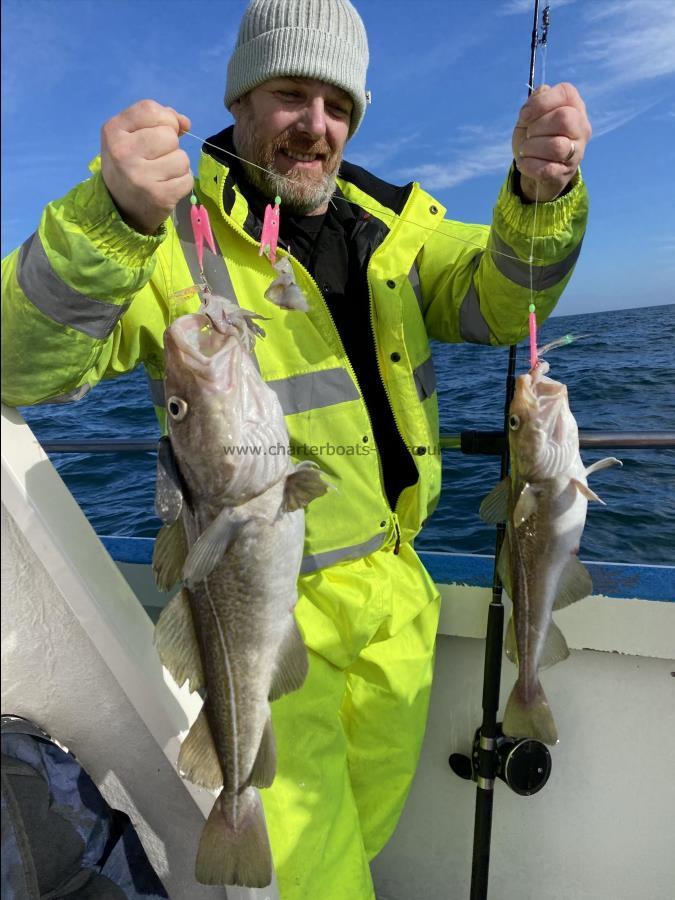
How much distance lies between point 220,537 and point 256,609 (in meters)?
0.26

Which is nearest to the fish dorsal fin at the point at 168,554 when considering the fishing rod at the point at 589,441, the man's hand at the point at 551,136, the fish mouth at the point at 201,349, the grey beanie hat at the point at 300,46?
the fish mouth at the point at 201,349

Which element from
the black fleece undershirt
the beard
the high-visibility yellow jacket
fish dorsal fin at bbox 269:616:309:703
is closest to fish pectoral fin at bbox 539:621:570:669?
the high-visibility yellow jacket

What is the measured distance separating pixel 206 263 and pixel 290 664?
139cm

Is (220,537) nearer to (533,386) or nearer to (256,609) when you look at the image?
(256,609)

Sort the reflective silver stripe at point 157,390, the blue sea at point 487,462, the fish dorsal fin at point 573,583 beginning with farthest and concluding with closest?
the blue sea at point 487,462 < the reflective silver stripe at point 157,390 < the fish dorsal fin at point 573,583

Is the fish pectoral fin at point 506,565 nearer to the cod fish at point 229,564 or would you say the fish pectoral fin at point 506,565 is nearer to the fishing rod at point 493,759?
the fishing rod at point 493,759

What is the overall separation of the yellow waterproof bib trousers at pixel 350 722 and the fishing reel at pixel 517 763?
12.1 inches

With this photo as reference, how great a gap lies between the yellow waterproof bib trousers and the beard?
1471 mm

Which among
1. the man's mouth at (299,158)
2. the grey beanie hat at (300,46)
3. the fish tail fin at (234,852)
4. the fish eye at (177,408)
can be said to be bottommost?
the fish tail fin at (234,852)

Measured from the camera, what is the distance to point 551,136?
200 cm

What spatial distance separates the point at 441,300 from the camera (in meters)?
2.72

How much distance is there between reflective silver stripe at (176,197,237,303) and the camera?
2.29m

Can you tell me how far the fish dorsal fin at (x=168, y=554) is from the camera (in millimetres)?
1857

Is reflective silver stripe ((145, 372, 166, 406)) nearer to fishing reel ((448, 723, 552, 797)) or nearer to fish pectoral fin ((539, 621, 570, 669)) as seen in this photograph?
fish pectoral fin ((539, 621, 570, 669))
